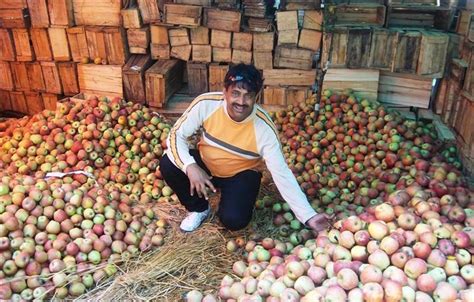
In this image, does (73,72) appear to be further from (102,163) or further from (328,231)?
(328,231)

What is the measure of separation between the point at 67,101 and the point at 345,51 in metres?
2.68

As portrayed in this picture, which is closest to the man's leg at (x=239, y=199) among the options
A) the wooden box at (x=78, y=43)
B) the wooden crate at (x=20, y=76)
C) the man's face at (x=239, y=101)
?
the man's face at (x=239, y=101)

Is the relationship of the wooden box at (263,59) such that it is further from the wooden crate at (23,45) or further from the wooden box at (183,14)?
the wooden crate at (23,45)

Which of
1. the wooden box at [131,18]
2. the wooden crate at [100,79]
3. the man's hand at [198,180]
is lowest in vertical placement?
the man's hand at [198,180]

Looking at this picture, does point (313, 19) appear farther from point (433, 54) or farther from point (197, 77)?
point (197, 77)

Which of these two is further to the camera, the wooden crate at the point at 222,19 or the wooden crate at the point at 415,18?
the wooden crate at the point at 415,18

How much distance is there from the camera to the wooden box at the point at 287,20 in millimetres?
4211

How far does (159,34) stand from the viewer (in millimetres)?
4406

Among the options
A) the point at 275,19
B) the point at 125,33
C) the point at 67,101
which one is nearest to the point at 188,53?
the point at 125,33

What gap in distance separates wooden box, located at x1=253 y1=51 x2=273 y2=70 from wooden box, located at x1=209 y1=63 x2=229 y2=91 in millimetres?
298

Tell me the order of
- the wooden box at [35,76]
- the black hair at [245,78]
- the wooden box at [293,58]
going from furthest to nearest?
the wooden box at [35,76], the wooden box at [293,58], the black hair at [245,78]

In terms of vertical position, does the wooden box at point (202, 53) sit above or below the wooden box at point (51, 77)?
above

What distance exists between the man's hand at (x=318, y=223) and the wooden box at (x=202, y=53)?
2345mm

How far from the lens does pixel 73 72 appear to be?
4543 millimetres
